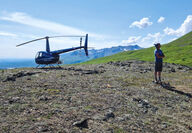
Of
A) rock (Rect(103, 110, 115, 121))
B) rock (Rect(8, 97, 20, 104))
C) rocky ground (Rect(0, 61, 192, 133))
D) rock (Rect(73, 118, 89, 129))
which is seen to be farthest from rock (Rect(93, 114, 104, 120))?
rock (Rect(8, 97, 20, 104))

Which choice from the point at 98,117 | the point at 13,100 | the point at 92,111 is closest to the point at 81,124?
the point at 98,117

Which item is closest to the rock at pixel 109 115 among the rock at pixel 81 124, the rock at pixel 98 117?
the rock at pixel 98 117

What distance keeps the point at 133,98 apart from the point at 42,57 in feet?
80.4

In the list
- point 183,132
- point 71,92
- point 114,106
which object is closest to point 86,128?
point 114,106

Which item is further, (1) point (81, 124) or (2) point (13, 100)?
(2) point (13, 100)

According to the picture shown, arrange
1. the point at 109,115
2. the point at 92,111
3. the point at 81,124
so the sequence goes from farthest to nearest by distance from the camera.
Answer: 1. the point at 92,111
2. the point at 109,115
3. the point at 81,124

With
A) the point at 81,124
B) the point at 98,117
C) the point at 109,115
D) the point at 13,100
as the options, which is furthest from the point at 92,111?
the point at 13,100

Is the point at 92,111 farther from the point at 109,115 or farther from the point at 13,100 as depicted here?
the point at 13,100

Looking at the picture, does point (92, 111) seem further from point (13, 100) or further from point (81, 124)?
point (13, 100)

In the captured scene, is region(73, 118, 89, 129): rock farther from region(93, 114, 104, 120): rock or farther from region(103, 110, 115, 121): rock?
region(103, 110, 115, 121): rock

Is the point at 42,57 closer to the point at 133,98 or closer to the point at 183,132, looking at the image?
the point at 133,98

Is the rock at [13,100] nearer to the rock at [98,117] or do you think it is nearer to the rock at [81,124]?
the rock at [81,124]

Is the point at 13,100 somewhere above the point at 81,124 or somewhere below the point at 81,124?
above

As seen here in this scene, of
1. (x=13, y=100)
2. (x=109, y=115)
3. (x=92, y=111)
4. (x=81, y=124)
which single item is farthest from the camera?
(x=13, y=100)
